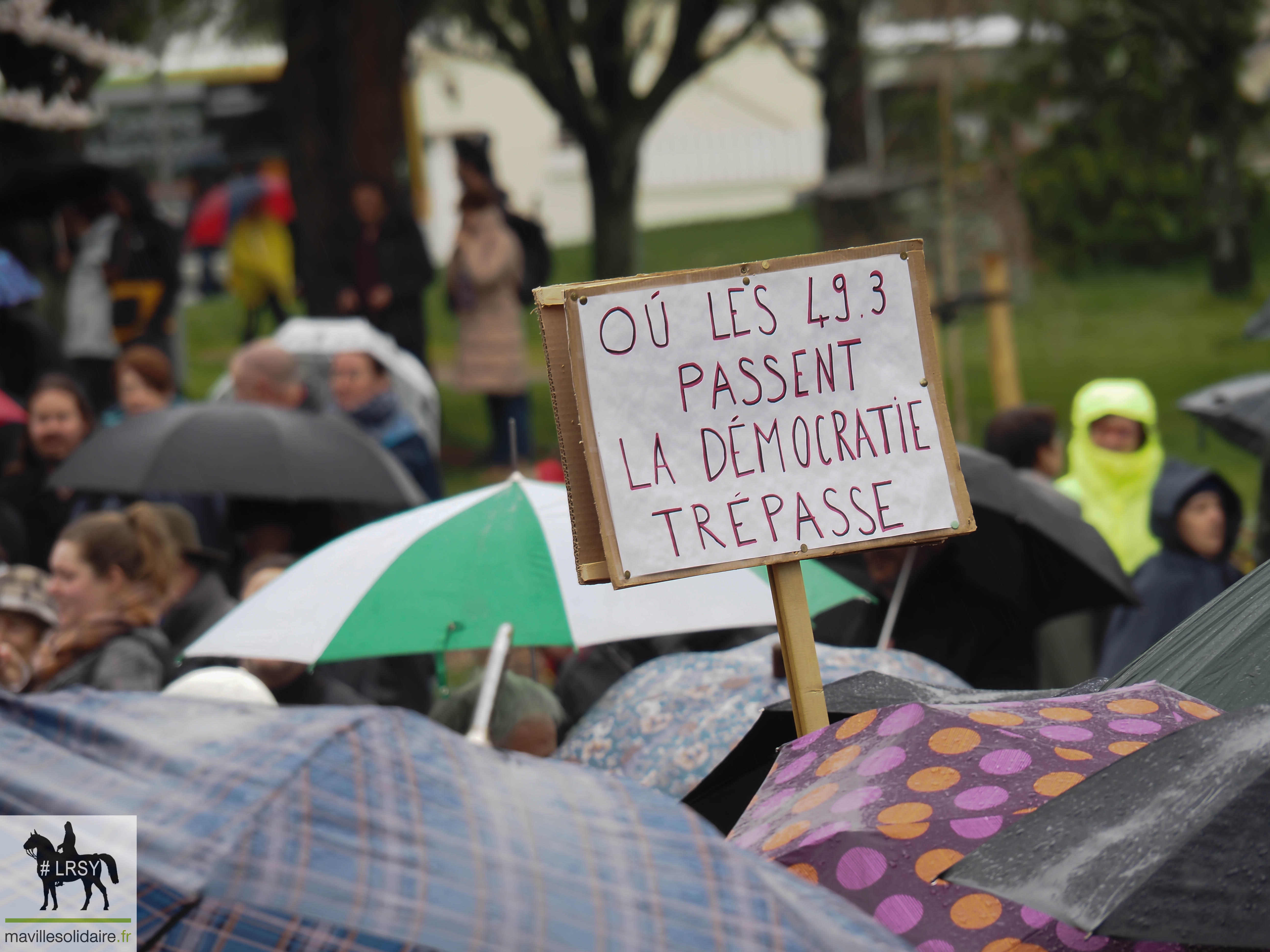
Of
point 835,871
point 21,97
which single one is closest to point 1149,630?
point 835,871

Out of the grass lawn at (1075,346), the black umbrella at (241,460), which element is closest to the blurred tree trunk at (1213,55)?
the grass lawn at (1075,346)

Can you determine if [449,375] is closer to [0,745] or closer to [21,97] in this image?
[21,97]

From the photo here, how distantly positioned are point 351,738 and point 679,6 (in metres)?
12.5

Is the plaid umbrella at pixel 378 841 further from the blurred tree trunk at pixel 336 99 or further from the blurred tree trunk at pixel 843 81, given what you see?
the blurred tree trunk at pixel 843 81

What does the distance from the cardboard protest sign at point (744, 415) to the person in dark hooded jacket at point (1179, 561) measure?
10.3 ft

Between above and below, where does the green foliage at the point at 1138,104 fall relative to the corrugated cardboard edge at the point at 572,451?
above

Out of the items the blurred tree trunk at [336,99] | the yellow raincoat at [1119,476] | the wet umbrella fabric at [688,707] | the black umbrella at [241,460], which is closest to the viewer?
the wet umbrella fabric at [688,707]

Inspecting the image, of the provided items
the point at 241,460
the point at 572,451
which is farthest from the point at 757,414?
the point at 241,460

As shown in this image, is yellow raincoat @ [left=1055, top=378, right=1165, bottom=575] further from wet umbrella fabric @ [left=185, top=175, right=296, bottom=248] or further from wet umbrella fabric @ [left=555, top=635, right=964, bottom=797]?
wet umbrella fabric @ [left=185, top=175, right=296, bottom=248]

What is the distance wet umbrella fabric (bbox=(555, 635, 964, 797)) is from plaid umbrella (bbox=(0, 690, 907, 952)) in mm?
1371

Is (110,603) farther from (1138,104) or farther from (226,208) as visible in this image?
(226,208)

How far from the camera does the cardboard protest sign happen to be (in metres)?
2.42

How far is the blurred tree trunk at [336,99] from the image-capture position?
11.1 metres

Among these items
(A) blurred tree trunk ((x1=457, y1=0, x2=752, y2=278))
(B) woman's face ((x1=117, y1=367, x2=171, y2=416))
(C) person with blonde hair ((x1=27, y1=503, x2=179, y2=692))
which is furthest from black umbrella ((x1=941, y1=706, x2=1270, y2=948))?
(A) blurred tree trunk ((x1=457, y1=0, x2=752, y2=278))
